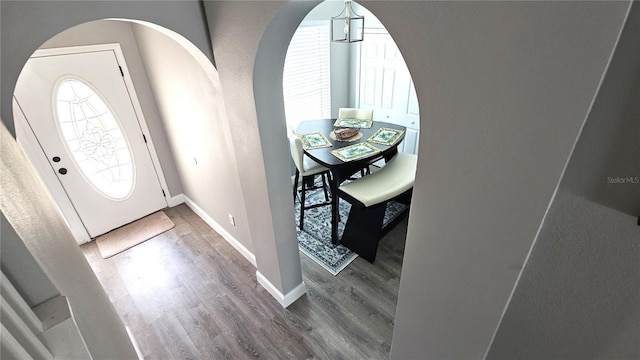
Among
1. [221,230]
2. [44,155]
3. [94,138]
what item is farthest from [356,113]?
[44,155]

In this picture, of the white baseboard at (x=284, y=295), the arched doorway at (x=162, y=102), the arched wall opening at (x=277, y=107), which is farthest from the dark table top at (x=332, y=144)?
the white baseboard at (x=284, y=295)

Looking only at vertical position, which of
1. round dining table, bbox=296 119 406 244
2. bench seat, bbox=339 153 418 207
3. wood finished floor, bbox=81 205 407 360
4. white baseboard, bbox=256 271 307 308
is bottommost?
wood finished floor, bbox=81 205 407 360

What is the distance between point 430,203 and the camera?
114cm

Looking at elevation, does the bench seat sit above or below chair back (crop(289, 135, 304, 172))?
below

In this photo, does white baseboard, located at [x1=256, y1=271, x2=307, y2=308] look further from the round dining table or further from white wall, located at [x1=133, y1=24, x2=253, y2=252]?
the round dining table

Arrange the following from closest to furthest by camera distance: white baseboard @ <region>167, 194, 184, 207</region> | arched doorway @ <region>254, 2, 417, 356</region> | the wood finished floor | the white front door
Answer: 1. arched doorway @ <region>254, 2, 417, 356</region>
2. the wood finished floor
3. the white front door
4. white baseboard @ <region>167, 194, 184, 207</region>

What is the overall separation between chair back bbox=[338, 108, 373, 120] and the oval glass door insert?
271cm

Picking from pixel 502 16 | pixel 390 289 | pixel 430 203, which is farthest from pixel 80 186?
pixel 502 16

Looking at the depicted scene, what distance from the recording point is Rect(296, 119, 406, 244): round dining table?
2.84 metres

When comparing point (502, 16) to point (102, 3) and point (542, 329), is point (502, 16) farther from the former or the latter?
point (102, 3)

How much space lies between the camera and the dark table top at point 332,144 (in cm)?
283

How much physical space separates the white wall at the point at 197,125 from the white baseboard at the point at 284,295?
0.42 meters

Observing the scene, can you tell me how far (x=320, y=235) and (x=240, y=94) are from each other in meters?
2.00

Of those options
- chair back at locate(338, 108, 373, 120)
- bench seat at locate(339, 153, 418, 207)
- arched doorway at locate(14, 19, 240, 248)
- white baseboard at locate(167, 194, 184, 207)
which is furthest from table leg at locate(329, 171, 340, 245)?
white baseboard at locate(167, 194, 184, 207)
